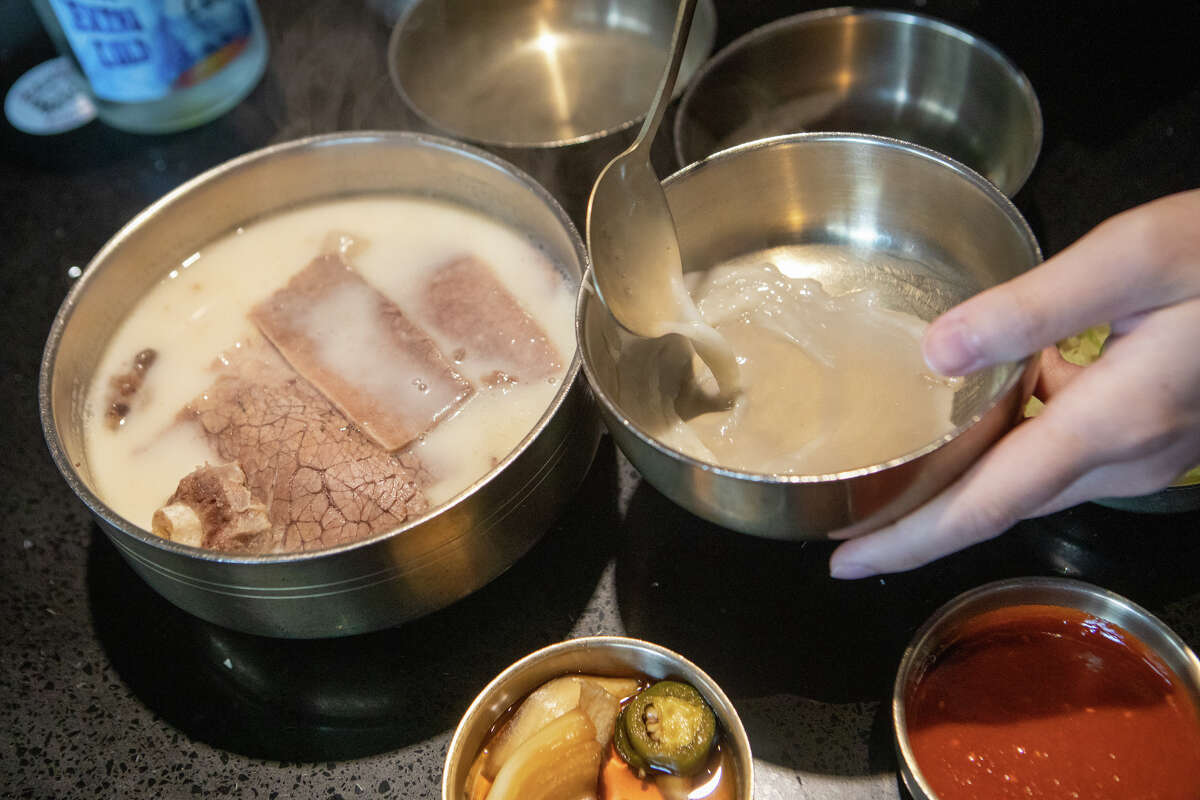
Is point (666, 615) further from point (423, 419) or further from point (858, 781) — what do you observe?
point (423, 419)

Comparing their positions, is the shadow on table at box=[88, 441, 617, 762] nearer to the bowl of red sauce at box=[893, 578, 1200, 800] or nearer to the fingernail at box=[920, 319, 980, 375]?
the bowl of red sauce at box=[893, 578, 1200, 800]

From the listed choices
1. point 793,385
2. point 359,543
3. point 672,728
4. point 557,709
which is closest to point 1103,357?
point 793,385

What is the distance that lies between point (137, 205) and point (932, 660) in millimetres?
2050

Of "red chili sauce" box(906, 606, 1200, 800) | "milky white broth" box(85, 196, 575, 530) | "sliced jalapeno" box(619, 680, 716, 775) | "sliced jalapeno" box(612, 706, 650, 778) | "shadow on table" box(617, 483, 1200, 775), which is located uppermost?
"milky white broth" box(85, 196, 575, 530)

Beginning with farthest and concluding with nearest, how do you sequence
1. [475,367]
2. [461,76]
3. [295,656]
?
[461,76] < [475,367] < [295,656]

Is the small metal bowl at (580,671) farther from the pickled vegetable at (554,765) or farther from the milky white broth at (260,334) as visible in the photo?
the milky white broth at (260,334)

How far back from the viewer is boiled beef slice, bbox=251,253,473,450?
6.00 feet

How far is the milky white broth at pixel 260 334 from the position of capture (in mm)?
1811

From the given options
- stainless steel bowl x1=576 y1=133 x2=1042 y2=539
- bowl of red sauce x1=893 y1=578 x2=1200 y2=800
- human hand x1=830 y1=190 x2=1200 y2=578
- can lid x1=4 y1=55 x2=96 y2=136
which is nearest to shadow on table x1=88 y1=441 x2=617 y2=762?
stainless steel bowl x1=576 y1=133 x2=1042 y2=539

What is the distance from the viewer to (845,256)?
182 centimetres

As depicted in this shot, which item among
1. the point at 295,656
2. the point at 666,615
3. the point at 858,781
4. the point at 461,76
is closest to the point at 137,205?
the point at 461,76

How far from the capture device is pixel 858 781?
149 cm

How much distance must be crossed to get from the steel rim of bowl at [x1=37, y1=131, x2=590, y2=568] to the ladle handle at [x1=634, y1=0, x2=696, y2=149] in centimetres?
23

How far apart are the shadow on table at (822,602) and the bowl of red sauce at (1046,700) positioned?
0.13m
